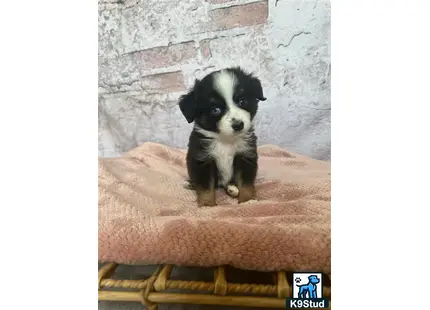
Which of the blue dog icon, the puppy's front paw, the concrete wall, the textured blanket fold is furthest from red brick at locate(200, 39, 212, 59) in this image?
the blue dog icon

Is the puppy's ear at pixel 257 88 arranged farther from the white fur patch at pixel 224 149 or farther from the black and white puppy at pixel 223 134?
the white fur patch at pixel 224 149

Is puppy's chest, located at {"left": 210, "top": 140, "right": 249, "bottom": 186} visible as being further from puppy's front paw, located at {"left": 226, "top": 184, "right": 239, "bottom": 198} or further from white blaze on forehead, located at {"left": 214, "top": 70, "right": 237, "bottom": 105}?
white blaze on forehead, located at {"left": 214, "top": 70, "right": 237, "bottom": 105}

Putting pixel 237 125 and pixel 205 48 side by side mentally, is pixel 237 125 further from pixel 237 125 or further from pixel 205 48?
pixel 205 48

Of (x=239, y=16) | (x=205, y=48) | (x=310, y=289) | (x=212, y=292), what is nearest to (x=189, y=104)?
(x=205, y=48)

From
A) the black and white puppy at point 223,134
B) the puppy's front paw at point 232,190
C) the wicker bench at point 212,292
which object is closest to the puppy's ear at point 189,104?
the black and white puppy at point 223,134

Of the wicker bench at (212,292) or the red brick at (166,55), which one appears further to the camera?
the red brick at (166,55)
